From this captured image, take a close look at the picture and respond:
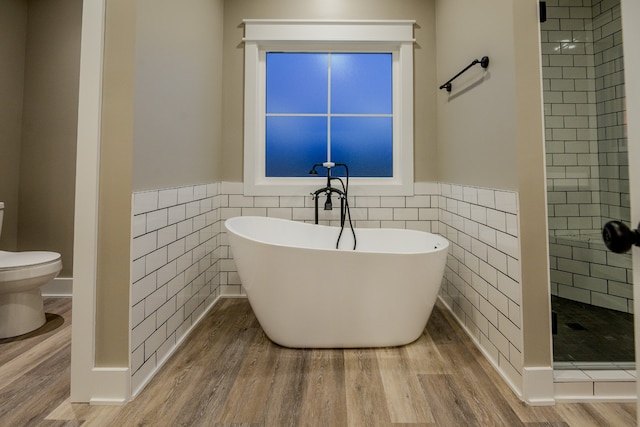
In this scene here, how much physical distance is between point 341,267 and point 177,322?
40.9 inches

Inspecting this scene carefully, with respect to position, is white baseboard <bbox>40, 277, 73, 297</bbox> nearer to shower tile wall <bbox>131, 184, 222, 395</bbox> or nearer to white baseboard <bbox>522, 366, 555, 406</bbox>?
shower tile wall <bbox>131, 184, 222, 395</bbox>

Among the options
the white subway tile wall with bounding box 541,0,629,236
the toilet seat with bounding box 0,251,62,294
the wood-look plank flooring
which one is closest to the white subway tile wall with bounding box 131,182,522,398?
the wood-look plank flooring

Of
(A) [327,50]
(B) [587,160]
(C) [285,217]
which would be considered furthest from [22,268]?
(B) [587,160]

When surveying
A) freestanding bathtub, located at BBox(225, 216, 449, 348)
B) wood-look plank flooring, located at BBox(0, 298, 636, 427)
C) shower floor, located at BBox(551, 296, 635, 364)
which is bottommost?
wood-look plank flooring, located at BBox(0, 298, 636, 427)

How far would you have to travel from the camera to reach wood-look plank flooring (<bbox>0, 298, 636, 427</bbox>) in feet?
4.37

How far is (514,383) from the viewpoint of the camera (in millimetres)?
1530

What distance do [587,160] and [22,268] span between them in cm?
362

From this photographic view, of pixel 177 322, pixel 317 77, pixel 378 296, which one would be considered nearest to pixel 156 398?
pixel 177 322

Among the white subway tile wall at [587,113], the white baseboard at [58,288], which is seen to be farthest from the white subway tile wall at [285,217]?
the white baseboard at [58,288]

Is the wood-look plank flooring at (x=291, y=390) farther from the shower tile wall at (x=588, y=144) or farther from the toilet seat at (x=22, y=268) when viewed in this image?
the shower tile wall at (x=588, y=144)

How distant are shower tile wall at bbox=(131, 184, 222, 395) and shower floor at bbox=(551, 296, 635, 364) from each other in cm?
196

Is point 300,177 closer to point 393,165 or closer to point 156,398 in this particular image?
point 393,165

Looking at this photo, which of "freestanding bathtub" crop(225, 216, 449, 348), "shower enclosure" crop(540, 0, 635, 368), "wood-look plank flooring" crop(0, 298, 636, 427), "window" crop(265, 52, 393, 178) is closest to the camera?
"wood-look plank flooring" crop(0, 298, 636, 427)

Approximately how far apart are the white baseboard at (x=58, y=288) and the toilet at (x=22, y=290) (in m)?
0.67
